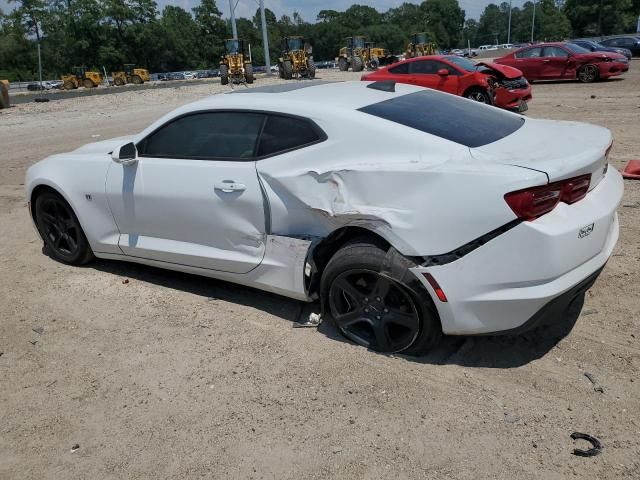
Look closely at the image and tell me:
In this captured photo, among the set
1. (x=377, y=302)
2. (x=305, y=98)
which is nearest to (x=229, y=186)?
(x=305, y=98)

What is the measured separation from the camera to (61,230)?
199 inches

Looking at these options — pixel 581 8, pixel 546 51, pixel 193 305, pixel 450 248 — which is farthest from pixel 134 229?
pixel 581 8

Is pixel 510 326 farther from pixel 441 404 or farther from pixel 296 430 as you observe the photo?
pixel 296 430

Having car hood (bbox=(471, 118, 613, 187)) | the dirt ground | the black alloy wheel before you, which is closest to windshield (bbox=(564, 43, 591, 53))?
the dirt ground

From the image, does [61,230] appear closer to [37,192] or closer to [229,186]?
[37,192]

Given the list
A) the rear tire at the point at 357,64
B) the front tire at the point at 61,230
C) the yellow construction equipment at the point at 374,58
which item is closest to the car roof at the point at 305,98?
the front tire at the point at 61,230

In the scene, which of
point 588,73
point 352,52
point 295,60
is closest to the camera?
point 588,73

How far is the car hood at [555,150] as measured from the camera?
2861 millimetres

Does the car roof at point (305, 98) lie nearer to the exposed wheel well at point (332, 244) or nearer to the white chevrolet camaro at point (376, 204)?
the white chevrolet camaro at point (376, 204)

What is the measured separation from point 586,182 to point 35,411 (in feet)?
10.6

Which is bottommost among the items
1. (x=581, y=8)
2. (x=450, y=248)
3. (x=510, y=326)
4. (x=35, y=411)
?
(x=35, y=411)

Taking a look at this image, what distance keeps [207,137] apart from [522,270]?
230 cm

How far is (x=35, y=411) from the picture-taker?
10.4 feet

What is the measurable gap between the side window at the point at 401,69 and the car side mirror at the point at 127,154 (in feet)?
38.7
